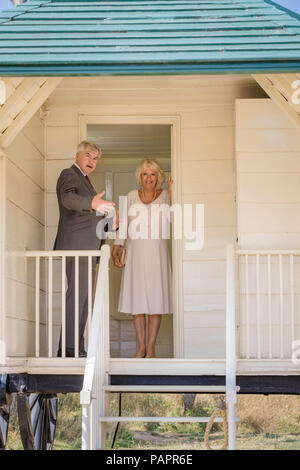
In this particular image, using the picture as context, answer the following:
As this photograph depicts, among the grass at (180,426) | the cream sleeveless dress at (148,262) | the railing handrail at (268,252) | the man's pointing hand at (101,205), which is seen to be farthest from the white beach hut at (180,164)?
the grass at (180,426)

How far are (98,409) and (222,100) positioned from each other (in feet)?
11.3

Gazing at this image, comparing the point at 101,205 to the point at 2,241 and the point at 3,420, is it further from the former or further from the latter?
the point at 3,420

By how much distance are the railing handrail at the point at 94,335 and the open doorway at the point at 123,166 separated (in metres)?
2.90

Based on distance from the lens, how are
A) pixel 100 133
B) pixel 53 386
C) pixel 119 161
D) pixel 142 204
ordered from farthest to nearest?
1. pixel 119 161
2. pixel 100 133
3. pixel 142 204
4. pixel 53 386

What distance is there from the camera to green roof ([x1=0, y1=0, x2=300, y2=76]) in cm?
678

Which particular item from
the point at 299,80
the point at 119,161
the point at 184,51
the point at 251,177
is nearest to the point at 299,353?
the point at 251,177

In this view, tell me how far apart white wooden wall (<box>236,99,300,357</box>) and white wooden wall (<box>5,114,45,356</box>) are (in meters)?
1.87

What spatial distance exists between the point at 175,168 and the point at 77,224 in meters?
1.25

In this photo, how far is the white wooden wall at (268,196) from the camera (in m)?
8.30

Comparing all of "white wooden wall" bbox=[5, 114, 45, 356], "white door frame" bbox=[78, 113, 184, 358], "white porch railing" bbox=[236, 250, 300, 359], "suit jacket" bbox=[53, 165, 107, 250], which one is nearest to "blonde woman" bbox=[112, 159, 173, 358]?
"white door frame" bbox=[78, 113, 184, 358]

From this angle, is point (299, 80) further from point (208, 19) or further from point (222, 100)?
point (222, 100)

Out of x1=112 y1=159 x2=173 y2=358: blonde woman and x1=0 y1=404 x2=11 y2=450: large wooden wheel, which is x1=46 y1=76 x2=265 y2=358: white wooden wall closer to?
x1=112 y1=159 x2=173 y2=358: blonde woman

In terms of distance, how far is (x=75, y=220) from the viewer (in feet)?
28.5

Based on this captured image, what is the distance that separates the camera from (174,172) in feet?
30.7
